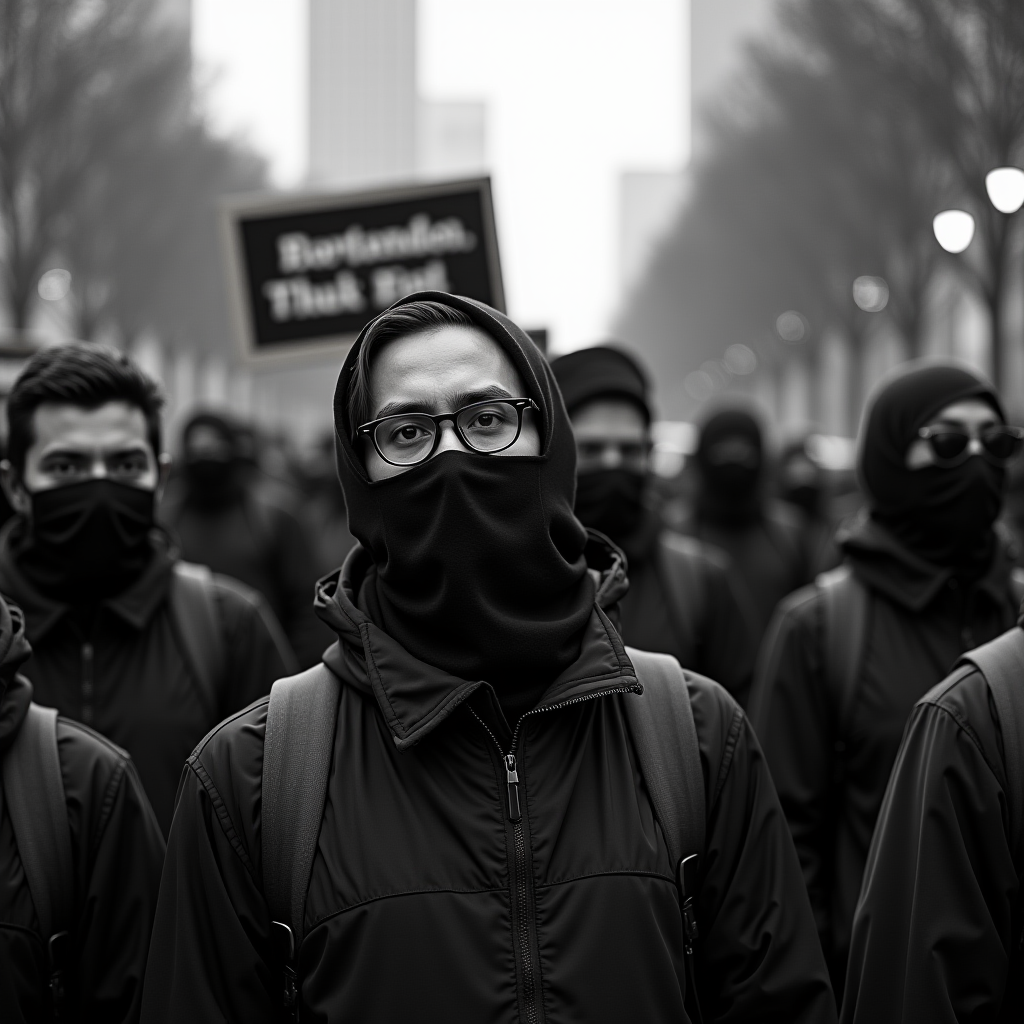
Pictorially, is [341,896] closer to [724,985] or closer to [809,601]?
[724,985]

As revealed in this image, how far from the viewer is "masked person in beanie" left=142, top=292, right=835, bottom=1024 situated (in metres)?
2.56

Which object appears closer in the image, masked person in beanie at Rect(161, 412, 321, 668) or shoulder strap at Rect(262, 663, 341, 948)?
shoulder strap at Rect(262, 663, 341, 948)

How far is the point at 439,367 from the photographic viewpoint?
9.36ft

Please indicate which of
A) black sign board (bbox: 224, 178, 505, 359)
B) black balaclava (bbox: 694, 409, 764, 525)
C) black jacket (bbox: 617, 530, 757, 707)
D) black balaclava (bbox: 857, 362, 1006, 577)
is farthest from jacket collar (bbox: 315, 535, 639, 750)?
black balaclava (bbox: 694, 409, 764, 525)

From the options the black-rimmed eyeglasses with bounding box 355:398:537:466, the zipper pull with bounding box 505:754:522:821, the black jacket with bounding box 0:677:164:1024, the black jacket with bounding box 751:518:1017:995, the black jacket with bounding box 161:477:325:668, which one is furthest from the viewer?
the black jacket with bounding box 161:477:325:668

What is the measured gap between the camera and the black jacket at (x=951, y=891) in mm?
2938

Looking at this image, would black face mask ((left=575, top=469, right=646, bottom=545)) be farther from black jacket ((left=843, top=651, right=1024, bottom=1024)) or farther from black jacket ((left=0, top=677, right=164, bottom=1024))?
black jacket ((left=0, top=677, right=164, bottom=1024))

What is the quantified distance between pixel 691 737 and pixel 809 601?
173 cm

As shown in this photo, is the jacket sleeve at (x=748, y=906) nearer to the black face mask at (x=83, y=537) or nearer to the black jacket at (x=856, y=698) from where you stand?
the black jacket at (x=856, y=698)

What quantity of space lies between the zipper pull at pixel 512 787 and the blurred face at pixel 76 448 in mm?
1846

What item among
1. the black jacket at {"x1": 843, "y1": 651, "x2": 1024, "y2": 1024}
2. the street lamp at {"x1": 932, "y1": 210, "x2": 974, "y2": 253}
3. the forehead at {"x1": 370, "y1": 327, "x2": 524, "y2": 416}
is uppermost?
the street lamp at {"x1": 932, "y1": 210, "x2": 974, "y2": 253}

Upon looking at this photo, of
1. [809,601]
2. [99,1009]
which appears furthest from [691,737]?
[809,601]

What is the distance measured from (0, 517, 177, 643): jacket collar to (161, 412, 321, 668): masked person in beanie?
2.74 meters

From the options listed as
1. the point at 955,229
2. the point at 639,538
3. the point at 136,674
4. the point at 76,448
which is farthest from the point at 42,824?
the point at 955,229
